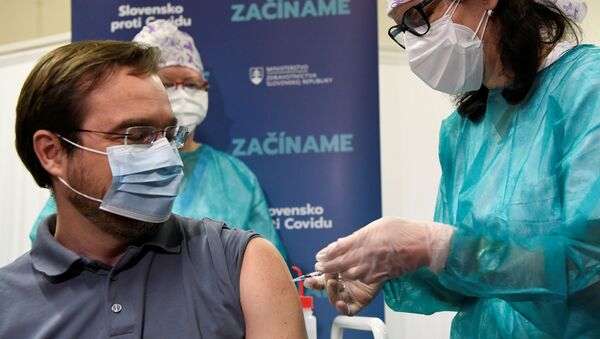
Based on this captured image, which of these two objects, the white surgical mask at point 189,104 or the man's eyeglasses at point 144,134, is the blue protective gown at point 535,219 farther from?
the white surgical mask at point 189,104

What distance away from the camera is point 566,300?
1074 mm

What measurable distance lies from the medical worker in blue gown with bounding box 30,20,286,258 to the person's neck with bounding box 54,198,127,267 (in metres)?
1.03

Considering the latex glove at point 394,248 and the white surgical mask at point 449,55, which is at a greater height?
the white surgical mask at point 449,55

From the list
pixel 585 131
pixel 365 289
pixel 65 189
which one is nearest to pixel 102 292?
pixel 65 189

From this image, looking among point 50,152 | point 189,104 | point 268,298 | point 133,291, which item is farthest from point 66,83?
point 189,104

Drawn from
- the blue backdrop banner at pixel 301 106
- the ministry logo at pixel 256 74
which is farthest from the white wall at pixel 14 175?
the ministry logo at pixel 256 74

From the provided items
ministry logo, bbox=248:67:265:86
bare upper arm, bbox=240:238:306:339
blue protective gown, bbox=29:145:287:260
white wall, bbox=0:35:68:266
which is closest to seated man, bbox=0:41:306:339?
bare upper arm, bbox=240:238:306:339

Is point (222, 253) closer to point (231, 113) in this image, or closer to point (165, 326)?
point (165, 326)

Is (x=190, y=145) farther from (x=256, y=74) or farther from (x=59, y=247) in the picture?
(x=59, y=247)

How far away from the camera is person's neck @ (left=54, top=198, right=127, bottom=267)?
145cm

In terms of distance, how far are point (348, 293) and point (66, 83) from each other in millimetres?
737

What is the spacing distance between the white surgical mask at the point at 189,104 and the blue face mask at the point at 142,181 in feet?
3.50

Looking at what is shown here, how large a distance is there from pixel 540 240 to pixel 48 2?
3.66m

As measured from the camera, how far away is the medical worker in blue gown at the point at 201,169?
254 cm
